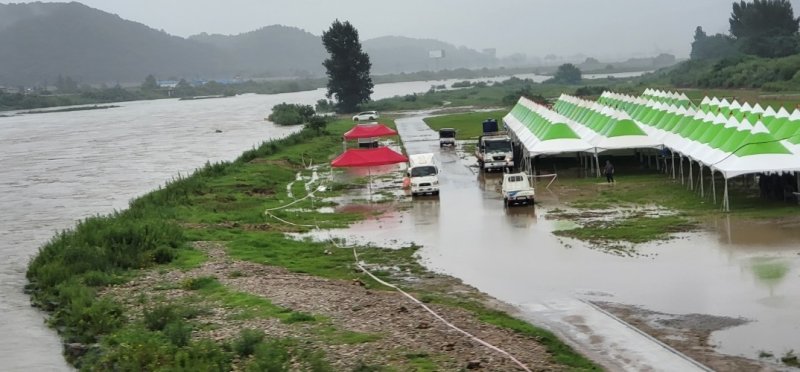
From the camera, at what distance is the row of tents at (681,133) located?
28.4 m

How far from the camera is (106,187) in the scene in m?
49.1

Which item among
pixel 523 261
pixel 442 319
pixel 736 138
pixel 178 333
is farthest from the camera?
pixel 736 138

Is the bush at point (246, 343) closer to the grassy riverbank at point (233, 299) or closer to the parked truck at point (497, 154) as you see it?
the grassy riverbank at point (233, 299)

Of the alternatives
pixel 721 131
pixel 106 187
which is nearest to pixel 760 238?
pixel 721 131

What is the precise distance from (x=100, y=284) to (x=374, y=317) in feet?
29.2

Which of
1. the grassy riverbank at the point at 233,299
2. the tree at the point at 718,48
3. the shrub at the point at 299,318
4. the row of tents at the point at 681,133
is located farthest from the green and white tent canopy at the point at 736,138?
the tree at the point at 718,48

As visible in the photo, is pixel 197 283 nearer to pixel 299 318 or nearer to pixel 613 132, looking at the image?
pixel 299 318

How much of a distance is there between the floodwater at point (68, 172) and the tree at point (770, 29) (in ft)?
203

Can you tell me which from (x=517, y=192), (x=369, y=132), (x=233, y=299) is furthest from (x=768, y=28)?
(x=233, y=299)

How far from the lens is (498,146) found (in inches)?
1770

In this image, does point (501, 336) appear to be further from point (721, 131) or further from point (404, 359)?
point (721, 131)

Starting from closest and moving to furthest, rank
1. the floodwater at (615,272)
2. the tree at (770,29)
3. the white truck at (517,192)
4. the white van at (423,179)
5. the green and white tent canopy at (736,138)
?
the floodwater at (615,272) < the green and white tent canopy at (736,138) < the white truck at (517,192) < the white van at (423,179) < the tree at (770,29)

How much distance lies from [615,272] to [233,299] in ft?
28.8

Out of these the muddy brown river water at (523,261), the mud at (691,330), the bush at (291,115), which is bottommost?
the mud at (691,330)
